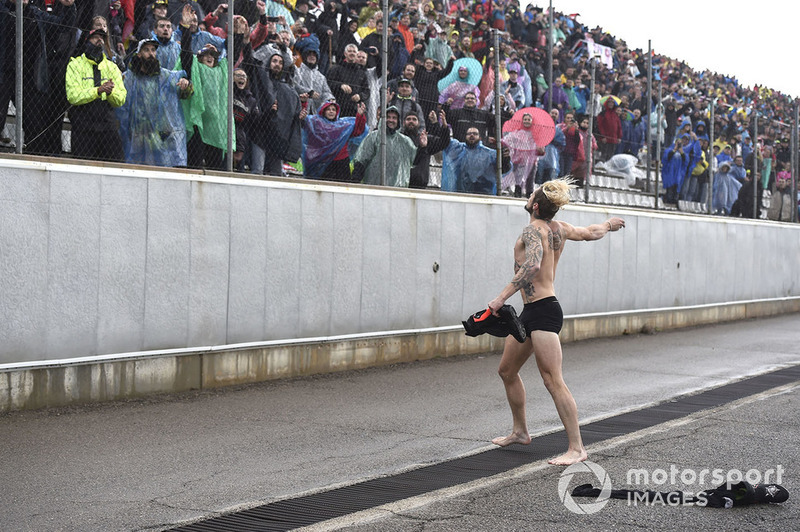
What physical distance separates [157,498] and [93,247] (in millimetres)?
3493

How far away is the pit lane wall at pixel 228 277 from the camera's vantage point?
822 cm

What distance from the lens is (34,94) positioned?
8828mm

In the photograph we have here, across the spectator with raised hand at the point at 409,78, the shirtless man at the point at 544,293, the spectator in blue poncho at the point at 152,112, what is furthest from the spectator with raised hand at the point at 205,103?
the shirtless man at the point at 544,293

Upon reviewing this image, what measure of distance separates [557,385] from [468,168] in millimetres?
6871

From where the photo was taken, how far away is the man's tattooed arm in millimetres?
6750

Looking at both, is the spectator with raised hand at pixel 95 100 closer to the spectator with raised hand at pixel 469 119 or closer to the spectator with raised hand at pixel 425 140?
the spectator with raised hand at pixel 425 140

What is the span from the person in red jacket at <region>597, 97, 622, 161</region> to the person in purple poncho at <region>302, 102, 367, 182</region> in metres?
5.91

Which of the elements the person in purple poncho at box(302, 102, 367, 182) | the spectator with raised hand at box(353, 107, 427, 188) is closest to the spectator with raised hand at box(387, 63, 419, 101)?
the spectator with raised hand at box(353, 107, 427, 188)

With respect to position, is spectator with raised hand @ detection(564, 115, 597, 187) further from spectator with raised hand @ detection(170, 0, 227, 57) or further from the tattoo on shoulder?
the tattoo on shoulder

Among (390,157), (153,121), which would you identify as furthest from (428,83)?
(153,121)

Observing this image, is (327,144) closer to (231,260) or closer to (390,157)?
(390,157)

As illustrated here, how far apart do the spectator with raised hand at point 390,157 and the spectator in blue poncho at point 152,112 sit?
2392 mm

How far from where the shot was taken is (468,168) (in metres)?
13.2

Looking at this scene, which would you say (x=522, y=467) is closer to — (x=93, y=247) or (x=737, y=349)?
(x=93, y=247)
